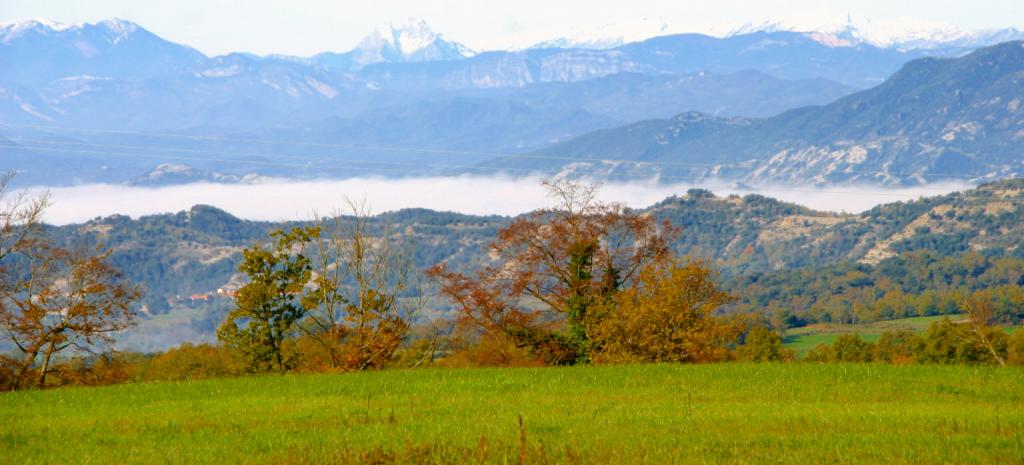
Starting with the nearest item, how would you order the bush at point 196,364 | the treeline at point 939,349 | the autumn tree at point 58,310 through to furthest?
1. the autumn tree at point 58,310
2. the bush at point 196,364
3. the treeline at point 939,349

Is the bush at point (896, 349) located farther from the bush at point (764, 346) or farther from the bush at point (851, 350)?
the bush at point (764, 346)

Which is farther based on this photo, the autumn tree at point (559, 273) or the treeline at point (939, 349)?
the treeline at point (939, 349)

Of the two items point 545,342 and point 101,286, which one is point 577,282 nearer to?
point 545,342

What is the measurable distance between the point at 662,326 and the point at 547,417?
751 inches

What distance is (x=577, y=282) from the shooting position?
175ft

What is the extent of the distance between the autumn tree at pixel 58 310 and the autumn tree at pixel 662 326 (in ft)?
65.0

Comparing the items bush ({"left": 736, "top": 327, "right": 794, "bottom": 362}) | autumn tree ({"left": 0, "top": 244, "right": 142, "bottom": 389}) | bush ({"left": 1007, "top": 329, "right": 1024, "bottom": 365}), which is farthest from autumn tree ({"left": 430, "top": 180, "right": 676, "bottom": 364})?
bush ({"left": 1007, "top": 329, "right": 1024, "bottom": 365})

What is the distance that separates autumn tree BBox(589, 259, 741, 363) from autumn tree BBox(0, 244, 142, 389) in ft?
65.0

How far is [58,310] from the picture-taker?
4838 cm

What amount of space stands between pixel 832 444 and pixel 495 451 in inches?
228

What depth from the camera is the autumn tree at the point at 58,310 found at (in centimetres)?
4622

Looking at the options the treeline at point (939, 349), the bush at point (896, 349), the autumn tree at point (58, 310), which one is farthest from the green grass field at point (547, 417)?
the bush at point (896, 349)

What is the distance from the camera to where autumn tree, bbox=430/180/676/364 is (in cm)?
5147

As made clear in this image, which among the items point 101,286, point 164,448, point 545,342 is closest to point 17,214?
point 101,286
